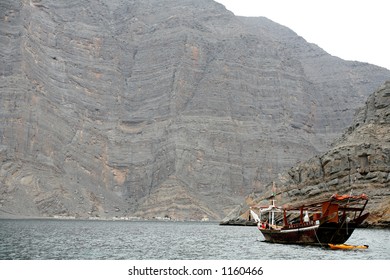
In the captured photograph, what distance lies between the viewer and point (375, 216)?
13425 centimetres

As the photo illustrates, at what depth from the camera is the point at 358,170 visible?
144875mm

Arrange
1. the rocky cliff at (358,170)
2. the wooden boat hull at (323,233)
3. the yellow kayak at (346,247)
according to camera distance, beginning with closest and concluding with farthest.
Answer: the yellow kayak at (346,247) < the wooden boat hull at (323,233) < the rocky cliff at (358,170)

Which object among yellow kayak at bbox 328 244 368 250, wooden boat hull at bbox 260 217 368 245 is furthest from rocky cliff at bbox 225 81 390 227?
yellow kayak at bbox 328 244 368 250

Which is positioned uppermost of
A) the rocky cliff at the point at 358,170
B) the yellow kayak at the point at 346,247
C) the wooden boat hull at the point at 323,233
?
the rocky cliff at the point at 358,170

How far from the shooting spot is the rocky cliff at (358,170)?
450 ft

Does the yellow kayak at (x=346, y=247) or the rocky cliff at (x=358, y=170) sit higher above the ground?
the rocky cliff at (x=358, y=170)

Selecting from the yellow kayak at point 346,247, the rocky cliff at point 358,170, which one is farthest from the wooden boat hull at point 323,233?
the rocky cliff at point 358,170

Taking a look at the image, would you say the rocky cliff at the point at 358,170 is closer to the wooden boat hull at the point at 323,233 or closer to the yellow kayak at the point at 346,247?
the wooden boat hull at the point at 323,233

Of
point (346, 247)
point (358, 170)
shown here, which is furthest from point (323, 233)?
point (358, 170)

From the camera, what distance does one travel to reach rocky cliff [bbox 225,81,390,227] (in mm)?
137125

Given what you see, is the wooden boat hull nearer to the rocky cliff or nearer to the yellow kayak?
the yellow kayak

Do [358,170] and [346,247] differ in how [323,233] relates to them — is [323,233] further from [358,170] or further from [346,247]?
[358,170]
